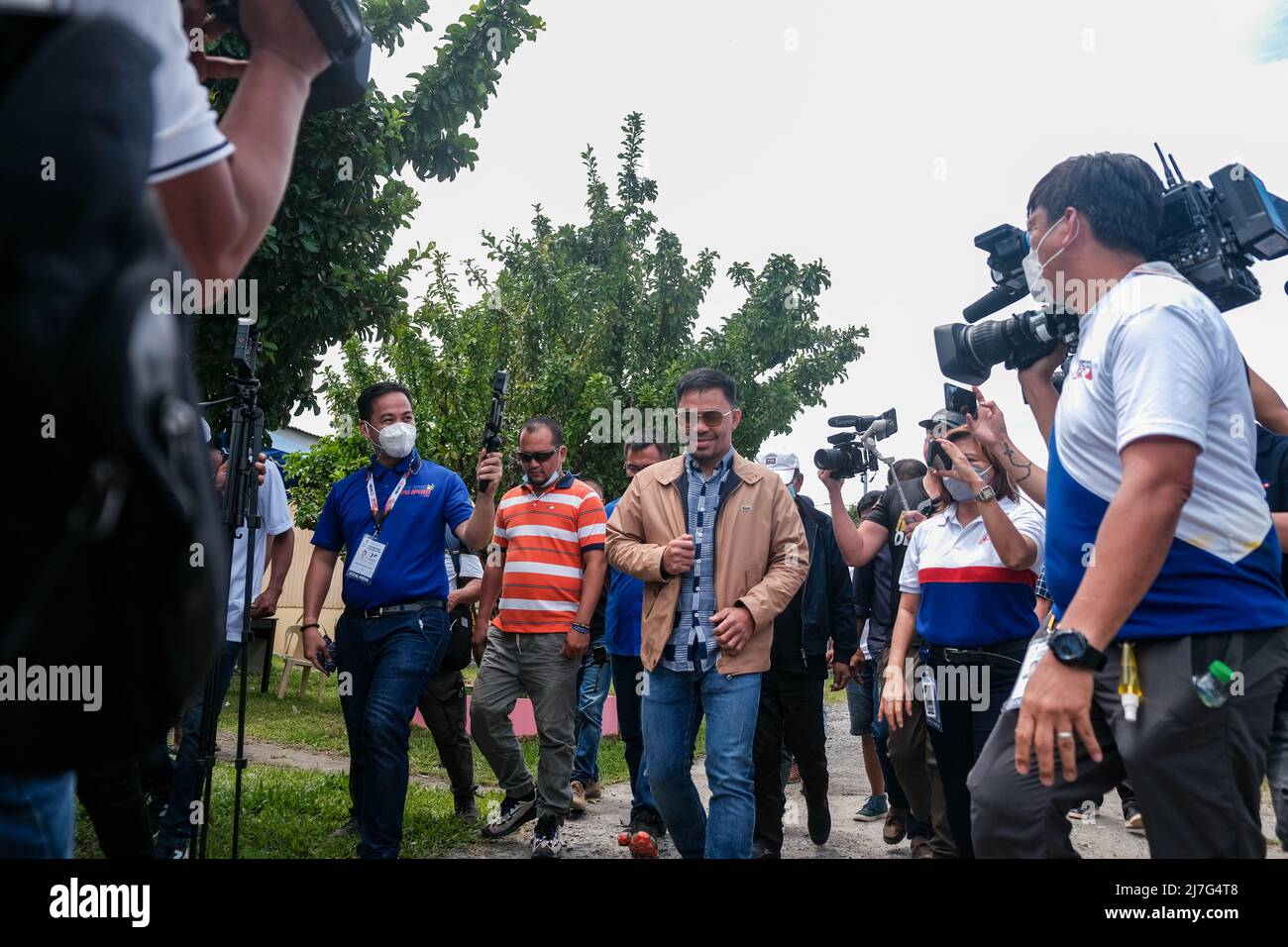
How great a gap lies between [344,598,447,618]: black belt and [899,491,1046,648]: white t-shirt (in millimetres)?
2581

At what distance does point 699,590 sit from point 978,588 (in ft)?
4.44

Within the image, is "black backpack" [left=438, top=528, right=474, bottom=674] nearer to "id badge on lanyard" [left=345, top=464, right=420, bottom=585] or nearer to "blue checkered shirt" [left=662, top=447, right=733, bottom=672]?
"id badge on lanyard" [left=345, top=464, right=420, bottom=585]

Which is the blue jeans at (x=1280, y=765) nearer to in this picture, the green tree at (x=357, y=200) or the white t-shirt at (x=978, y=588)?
the white t-shirt at (x=978, y=588)

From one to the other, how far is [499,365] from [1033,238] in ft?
63.4

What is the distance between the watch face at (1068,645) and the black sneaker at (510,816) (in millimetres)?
4796

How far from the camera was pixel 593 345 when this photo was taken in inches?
949

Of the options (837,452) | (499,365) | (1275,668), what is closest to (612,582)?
(837,452)

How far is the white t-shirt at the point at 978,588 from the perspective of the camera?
205 inches

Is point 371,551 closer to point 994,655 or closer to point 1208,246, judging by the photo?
point 994,655

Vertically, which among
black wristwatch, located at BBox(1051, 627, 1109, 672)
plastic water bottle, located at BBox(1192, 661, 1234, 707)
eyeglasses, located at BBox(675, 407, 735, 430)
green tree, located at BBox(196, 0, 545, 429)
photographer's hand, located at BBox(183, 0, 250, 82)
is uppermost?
green tree, located at BBox(196, 0, 545, 429)

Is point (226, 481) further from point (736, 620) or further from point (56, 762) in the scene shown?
point (56, 762)

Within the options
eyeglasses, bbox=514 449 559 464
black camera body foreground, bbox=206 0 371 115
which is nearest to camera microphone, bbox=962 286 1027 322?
black camera body foreground, bbox=206 0 371 115

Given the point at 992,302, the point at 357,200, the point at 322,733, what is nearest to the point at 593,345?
the point at 322,733

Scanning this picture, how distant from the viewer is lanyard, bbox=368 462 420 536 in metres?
6.04
